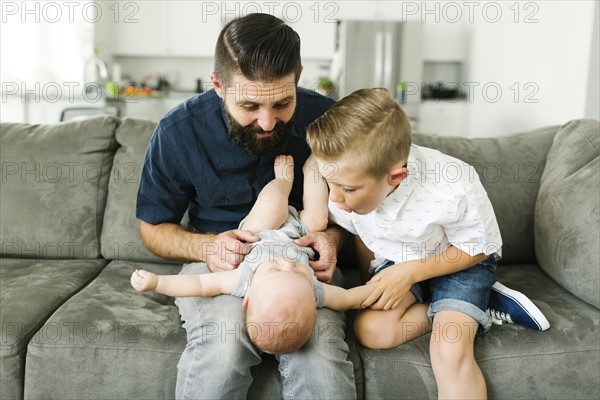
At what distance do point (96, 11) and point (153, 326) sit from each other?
5.22 meters

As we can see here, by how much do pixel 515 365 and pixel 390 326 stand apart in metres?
0.30

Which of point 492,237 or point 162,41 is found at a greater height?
point 162,41

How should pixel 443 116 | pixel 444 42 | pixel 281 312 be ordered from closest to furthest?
pixel 281 312
pixel 443 116
pixel 444 42

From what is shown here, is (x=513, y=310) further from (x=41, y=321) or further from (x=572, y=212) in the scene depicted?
(x=41, y=321)

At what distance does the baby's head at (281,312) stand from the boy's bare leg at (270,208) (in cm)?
25

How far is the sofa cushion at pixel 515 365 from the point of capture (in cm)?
138

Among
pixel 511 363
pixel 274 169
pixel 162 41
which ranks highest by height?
pixel 162 41

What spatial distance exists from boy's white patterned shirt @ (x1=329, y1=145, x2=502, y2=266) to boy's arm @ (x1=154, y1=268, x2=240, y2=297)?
402mm

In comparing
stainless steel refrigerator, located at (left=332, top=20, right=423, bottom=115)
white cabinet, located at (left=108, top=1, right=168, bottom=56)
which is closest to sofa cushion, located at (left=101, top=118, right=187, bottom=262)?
stainless steel refrigerator, located at (left=332, top=20, right=423, bottom=115)

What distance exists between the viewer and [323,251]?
1.56 m

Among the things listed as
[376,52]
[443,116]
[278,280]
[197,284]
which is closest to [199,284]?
[197,284]

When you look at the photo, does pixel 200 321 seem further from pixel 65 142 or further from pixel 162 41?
pixel 162 41

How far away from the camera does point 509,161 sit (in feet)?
6.46

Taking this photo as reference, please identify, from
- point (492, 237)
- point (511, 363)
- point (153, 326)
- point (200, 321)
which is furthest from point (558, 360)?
point (153, 326)
